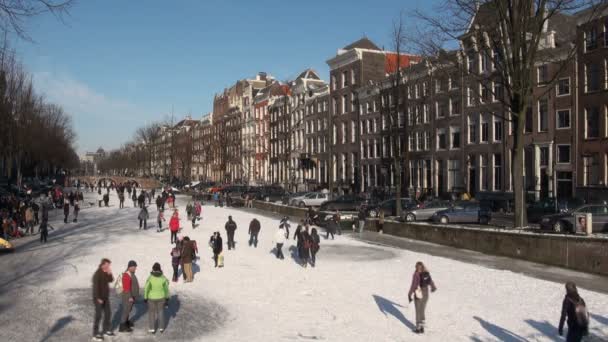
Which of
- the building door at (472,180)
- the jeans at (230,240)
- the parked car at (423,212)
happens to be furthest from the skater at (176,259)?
Answer: the building door at (472,180)

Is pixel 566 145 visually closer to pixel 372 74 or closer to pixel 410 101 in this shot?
pixel 410 101

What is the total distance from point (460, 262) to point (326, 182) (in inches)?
2023

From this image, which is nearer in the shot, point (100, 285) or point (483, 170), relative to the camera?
point (100, 285)

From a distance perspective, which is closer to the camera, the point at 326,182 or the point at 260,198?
the point at 260,198

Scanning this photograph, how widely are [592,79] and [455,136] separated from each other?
48.2 ft

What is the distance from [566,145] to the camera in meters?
42.0

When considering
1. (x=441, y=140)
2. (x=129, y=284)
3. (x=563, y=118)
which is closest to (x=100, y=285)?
(x=129, y=284)

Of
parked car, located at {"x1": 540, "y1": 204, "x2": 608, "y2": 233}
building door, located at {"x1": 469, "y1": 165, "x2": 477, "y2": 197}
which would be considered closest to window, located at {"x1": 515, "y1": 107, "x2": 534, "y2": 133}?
building door, located at {"x1": 469, "y1": 165, "x2": 477, "y2": 197}

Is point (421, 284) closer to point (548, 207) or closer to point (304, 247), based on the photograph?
point (304, 247)

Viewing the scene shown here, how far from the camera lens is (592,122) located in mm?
40188

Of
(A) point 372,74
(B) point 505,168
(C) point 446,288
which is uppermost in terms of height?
(A) point 372,74

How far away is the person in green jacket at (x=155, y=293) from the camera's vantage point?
1227 centimetres


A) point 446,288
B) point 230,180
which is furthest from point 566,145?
point 230,180

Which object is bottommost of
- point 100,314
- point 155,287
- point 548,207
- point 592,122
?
point 100,314
